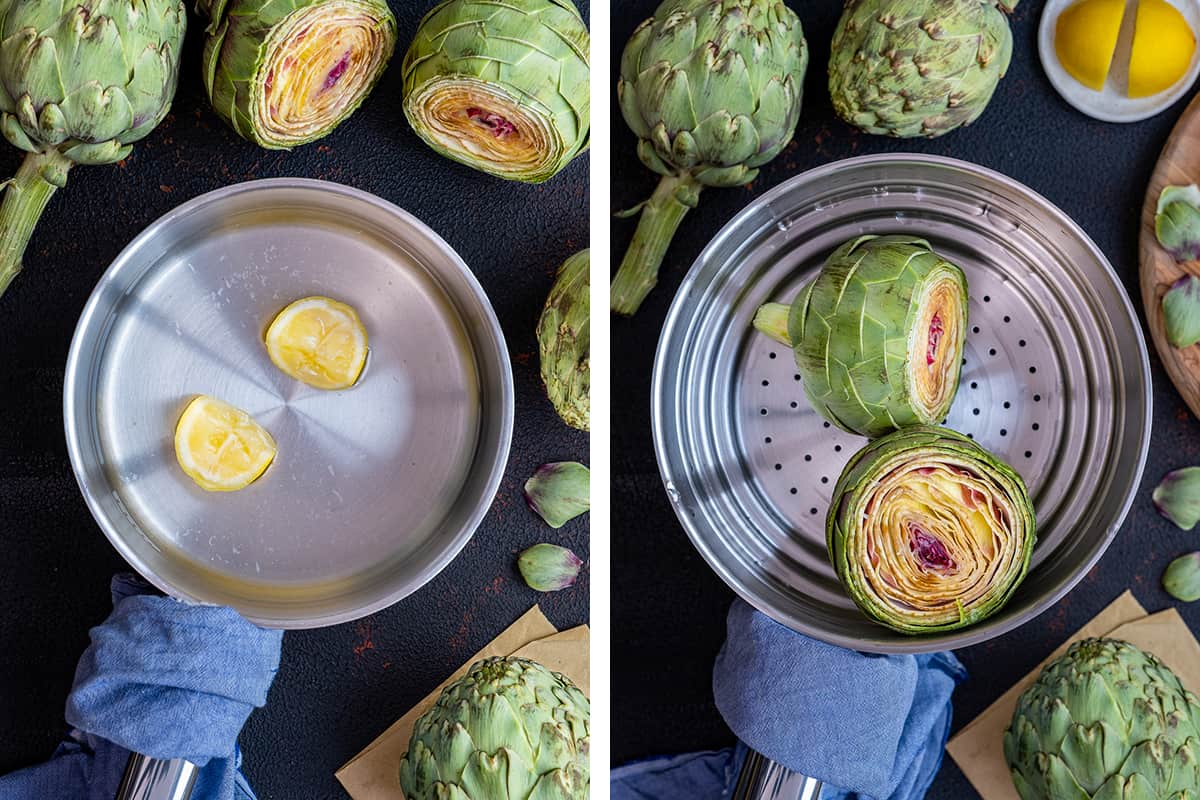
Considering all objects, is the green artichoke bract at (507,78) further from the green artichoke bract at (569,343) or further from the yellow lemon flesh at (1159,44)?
the yellow lemon flesh at (1159,44)

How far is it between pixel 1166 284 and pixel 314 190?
26.5 inches

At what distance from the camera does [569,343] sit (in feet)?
2.26

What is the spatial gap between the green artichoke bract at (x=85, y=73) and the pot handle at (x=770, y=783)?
639 millimetres

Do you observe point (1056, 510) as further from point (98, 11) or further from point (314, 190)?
point (98, 11)

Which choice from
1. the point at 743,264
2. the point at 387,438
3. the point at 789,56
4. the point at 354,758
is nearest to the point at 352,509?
the point at 387,438

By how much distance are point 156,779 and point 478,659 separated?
24 cm

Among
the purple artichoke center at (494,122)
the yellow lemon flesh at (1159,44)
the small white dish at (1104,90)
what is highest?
the yellow lemon flesh at (1159,44)

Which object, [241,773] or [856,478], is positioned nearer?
[856,478]

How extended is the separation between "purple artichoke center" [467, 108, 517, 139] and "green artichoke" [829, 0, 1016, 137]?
25 cm

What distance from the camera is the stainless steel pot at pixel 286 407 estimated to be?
711 millimetres

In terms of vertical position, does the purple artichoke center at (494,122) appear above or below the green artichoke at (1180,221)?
below

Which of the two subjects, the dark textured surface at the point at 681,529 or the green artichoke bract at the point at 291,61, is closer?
the green artichoke bract at the point at 291,61

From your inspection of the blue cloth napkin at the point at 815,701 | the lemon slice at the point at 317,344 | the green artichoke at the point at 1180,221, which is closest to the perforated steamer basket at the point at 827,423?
the blue cloth napkin at the point at 815,701

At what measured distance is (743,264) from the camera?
0.72 m
